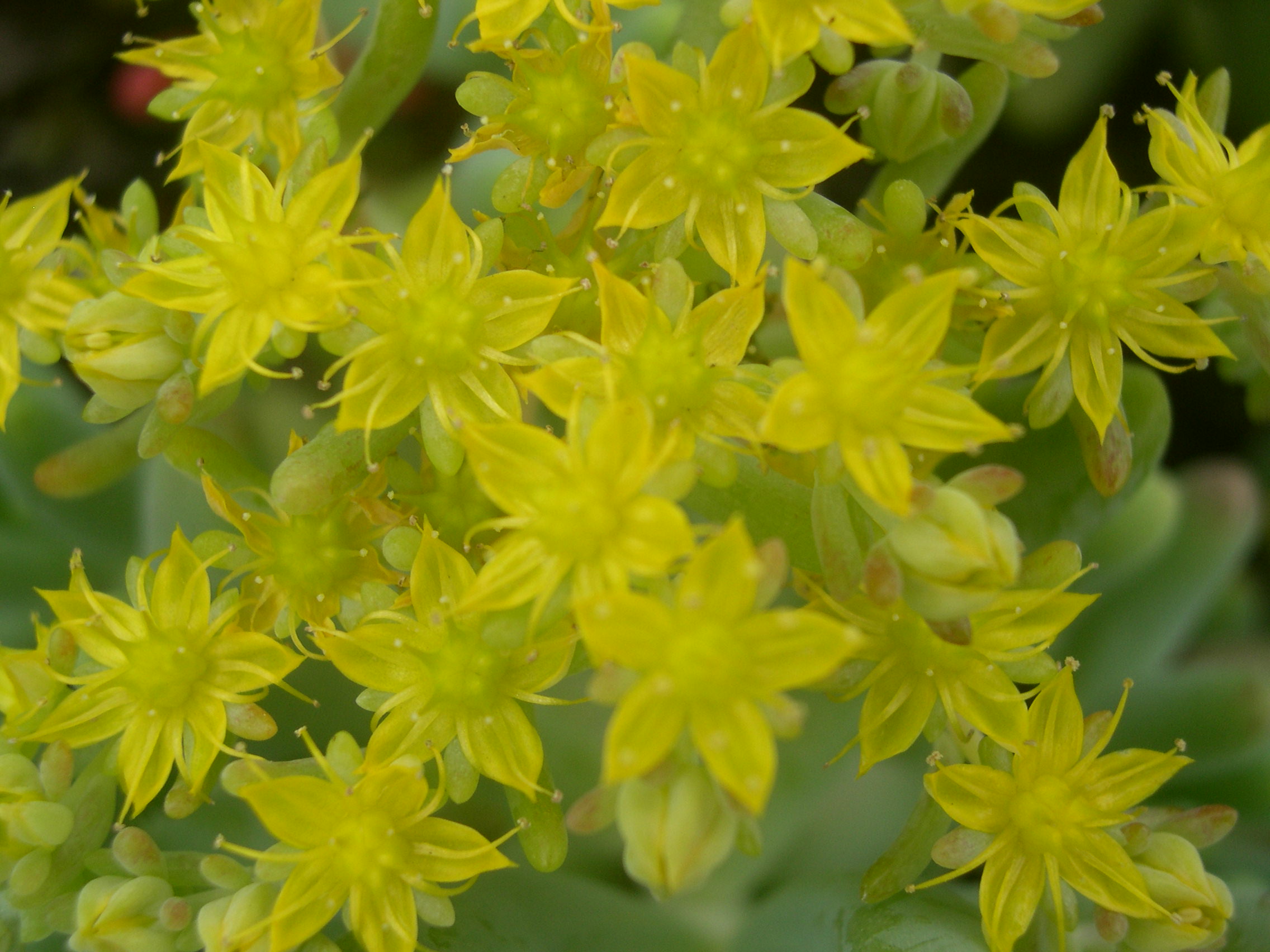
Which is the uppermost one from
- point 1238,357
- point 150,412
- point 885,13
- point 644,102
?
point 885,13

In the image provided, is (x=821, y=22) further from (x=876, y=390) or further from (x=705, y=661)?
(x=705, y=661)

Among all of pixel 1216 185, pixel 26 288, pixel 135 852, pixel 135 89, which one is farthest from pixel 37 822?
pixel 135 89

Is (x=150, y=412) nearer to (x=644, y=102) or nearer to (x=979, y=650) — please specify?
(x=644, y=102)

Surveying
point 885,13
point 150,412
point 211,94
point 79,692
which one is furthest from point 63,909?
point 885,13

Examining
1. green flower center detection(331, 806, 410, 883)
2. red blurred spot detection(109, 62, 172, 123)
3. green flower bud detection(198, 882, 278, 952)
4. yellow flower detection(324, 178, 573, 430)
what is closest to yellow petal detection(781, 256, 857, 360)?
yellow flower detection(324, 178, 573, 430)

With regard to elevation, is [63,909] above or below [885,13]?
below
